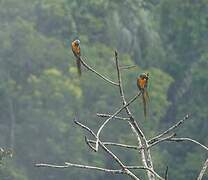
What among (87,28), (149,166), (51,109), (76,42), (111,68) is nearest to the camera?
(149,166)

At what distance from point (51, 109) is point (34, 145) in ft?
3.34

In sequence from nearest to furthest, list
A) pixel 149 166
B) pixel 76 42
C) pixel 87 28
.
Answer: pixel 149 166
pixel 76 42
pixel 87 28

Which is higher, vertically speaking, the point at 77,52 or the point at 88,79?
the point at 77,52

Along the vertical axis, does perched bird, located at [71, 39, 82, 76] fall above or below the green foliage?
above

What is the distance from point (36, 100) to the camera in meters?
24.2

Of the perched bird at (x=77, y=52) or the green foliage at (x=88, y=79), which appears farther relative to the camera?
the green foliage at (x=88, y=79)

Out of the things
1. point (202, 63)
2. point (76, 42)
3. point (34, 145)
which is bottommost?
point (34, 145)

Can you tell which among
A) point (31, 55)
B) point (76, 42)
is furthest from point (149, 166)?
point (31, 55)

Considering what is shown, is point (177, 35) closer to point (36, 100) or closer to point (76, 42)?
point (36, 100)

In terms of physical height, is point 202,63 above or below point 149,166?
below

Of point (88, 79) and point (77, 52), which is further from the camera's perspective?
point (88, 79)

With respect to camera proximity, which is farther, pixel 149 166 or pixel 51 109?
pixel 51 109

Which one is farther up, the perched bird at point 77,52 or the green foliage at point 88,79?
the perched bird at point 77,52

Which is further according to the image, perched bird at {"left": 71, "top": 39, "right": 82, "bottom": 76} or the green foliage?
the green foliage
